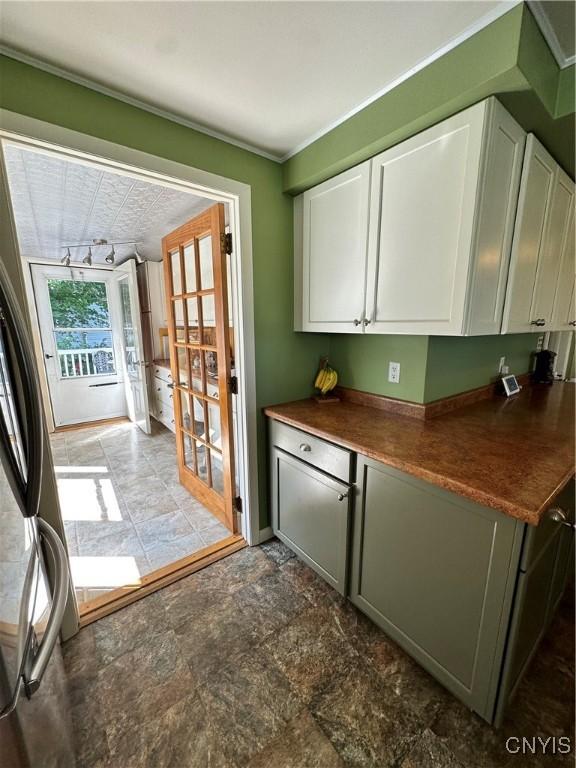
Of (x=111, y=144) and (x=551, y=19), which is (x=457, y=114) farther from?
(x=111, y=144)

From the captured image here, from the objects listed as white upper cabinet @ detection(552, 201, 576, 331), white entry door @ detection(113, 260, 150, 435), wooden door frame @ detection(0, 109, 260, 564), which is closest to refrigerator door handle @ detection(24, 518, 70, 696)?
wooden door frame @ detection(0, 109, 260, 564)

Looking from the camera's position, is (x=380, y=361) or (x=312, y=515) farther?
(x=380, y=361)

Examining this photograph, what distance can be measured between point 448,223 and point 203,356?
1576mm

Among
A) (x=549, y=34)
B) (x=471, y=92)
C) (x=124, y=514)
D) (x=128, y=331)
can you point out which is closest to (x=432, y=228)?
(x=471, y=92)

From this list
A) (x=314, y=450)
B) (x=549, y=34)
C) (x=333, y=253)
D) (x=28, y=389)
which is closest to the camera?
(x=28, y=389)

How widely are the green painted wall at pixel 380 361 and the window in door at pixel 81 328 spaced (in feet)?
13.0

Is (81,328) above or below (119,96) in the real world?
below

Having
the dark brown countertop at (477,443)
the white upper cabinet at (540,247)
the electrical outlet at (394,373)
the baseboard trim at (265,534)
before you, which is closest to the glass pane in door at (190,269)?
the dark brown countertop at (477,443)

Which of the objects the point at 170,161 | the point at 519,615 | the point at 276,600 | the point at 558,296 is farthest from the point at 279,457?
the point at 558,296

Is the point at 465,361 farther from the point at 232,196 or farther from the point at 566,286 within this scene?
the point at 232,196

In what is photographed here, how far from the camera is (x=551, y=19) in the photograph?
40.5 inches

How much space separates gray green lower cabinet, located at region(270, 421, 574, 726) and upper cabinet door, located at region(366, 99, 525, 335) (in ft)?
2.31

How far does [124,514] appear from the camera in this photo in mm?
2410

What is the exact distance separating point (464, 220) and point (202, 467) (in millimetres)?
2268
